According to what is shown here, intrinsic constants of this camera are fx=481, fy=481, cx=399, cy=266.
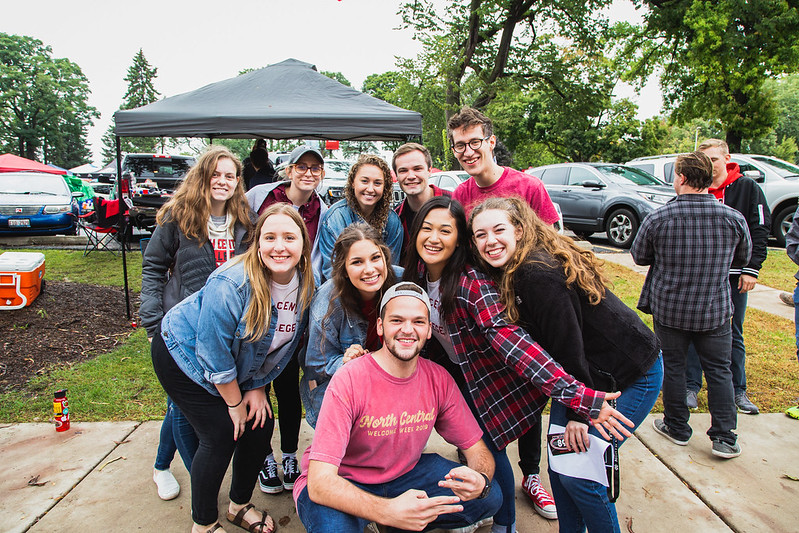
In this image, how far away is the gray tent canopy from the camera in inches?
186

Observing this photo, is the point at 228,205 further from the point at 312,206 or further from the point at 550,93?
the point at 550,93

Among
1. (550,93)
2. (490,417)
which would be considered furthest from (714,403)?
(550,93)

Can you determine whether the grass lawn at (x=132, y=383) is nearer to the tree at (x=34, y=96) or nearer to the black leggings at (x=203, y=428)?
the black leggings at (x=203, y=428)

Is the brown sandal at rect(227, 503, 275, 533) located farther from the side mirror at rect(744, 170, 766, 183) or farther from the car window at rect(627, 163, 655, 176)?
→ the car window at rect(627, 163, 655, 176)

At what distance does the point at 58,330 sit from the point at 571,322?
5255 millimetres

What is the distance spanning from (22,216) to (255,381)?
488 inches

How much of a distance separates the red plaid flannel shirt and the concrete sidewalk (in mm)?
671

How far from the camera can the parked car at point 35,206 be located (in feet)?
37.3

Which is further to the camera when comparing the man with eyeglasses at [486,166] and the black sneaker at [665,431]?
the black sneaker at [665,431]

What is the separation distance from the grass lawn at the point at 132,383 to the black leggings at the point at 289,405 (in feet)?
4.20

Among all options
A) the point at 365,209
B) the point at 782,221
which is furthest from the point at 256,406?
the point at 782,221

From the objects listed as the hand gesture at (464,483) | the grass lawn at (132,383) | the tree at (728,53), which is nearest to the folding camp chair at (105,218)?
the grass lawn at (132,383)

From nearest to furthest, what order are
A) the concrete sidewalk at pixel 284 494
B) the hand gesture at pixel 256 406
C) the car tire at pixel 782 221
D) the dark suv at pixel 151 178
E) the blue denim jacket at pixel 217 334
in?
1. the blue denim jacket at pixel 217 334
2. the hand gesture at pixel 256 406
3. the concrete sidewalk at pixel 284 494
4. the car tire at pixel 782 221
5. the dark suv at pixel 151 178

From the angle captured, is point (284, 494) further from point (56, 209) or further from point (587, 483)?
point (56, 209)
